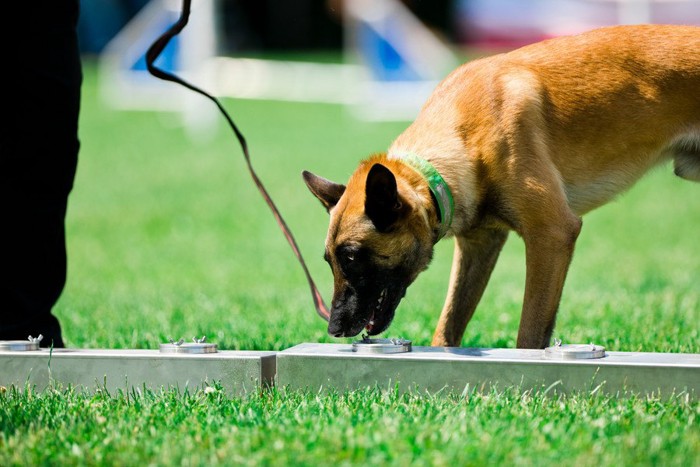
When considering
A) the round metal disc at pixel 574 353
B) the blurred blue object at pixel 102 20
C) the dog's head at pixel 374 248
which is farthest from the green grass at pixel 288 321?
the blurred blue object at pixel 102 20

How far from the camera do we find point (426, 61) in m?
19.7

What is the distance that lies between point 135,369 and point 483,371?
127 cm

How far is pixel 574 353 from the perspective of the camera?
3402 mm

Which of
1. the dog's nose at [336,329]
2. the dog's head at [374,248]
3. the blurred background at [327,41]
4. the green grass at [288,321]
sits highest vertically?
the blurred background at [327,41]

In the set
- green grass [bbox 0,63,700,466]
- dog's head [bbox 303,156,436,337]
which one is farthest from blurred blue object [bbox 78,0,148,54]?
dog's head [bbox 303,156,436,337]

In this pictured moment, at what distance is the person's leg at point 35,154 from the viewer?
163 inches

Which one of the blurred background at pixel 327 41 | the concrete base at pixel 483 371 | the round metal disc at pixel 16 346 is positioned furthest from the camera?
the blurred background at pixel 327 41

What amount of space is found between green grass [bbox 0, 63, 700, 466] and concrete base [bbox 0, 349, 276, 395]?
0.09m

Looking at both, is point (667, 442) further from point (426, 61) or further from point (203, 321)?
point (426, 61)

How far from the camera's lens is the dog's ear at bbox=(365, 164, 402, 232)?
143 inches

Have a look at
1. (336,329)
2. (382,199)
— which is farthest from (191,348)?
(382,199)

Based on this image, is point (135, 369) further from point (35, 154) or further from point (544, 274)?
point (544, 274)

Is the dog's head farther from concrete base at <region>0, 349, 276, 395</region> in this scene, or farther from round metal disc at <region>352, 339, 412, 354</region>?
concrete base at <region>0, 349, 276, 395</region>

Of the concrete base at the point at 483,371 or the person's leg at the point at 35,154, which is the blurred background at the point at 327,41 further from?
the concrete base at the point at 483,371
